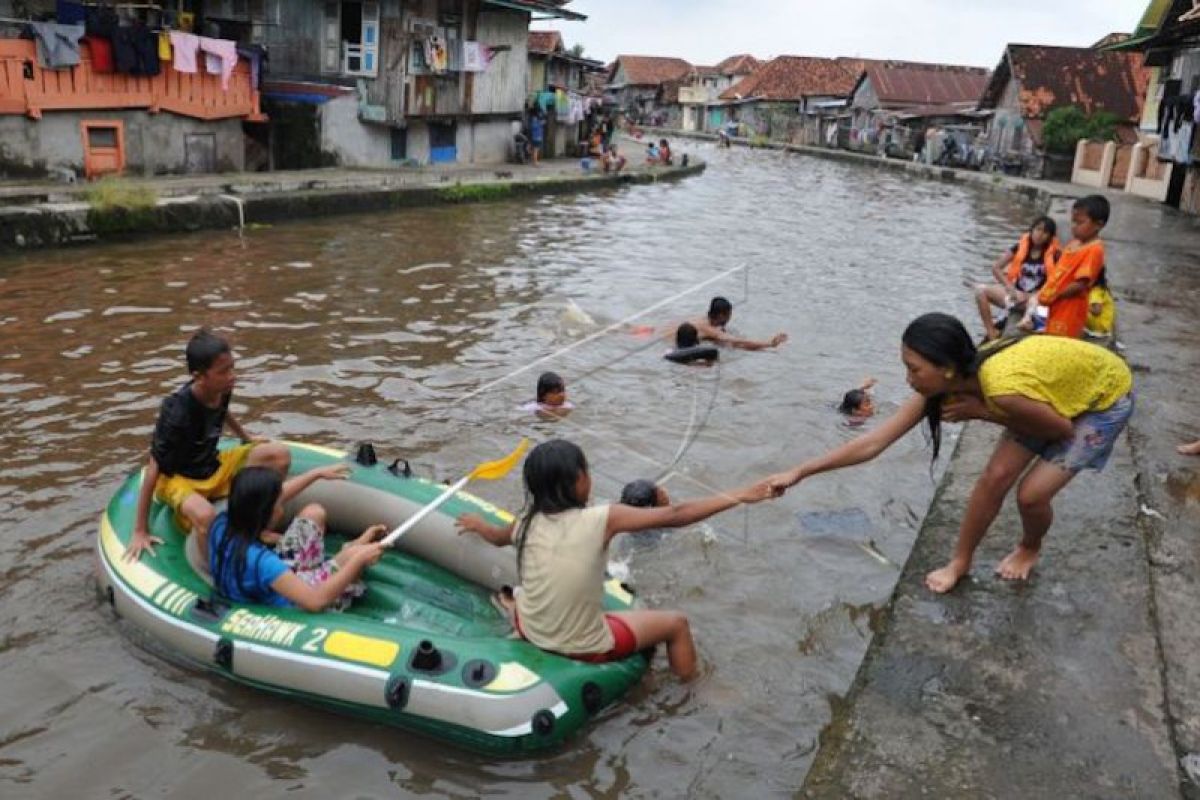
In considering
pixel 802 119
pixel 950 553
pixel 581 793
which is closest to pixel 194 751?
pixel 581 793

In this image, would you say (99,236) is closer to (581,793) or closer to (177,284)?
(177,284)

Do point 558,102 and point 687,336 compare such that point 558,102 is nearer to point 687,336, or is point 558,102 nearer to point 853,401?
point 687,336

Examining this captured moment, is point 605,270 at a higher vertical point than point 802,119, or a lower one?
lower

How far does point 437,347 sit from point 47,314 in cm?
429

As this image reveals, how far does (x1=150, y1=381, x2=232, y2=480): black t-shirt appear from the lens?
15.4ft

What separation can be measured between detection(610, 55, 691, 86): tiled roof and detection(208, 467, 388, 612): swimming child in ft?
280

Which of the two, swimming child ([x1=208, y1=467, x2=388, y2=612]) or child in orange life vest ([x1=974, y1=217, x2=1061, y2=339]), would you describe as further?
child in orange life vest ([x1=974, y1=217, x2=1061, y2=339])

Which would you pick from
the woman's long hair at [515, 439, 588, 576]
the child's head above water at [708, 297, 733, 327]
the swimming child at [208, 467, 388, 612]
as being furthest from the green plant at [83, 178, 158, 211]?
the woman's long hair at [515, 439, 588, 576]

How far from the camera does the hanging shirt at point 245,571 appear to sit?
13.8 ft

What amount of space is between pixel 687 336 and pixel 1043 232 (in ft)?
12.0

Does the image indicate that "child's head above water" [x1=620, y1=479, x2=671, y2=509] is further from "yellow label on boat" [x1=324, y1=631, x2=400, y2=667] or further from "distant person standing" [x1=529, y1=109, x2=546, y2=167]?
"distant person standing" [x1=529, y1=109, x2=546, y2=167]

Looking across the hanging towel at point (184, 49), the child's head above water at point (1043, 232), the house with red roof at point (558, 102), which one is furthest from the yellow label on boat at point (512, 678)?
the house with red roof at point (558, 102)

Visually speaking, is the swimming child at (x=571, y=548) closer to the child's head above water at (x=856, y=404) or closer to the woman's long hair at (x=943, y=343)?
the woman's long hair at (x=943, y=343)

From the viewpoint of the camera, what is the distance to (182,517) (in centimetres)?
481
